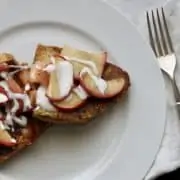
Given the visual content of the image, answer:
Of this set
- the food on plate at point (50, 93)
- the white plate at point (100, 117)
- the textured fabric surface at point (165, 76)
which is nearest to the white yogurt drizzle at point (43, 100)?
the food on plate at point (50, 93)

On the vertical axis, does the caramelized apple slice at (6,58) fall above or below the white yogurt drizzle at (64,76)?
above

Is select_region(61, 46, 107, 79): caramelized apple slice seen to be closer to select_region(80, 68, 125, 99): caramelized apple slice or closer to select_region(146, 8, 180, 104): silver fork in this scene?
select_region(80, 68, 125, 99): caramelized apple slice

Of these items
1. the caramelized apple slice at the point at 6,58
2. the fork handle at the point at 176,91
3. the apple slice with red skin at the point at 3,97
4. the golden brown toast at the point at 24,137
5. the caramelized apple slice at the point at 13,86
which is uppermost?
the caramelized apple slice at the point at 6,58

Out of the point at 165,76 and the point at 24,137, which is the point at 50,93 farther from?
the point at 165,76

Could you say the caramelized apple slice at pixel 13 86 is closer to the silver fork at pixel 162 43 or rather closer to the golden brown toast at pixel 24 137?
the golden brown toast at pixel 24 137

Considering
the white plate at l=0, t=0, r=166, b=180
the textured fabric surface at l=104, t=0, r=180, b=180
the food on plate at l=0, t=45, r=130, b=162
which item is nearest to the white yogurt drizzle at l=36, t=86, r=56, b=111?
the food on plate at l=0, t=45, r=130, b=162

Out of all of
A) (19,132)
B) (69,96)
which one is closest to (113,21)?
(69,96)

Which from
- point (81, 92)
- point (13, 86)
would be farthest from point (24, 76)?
point (81, 92)

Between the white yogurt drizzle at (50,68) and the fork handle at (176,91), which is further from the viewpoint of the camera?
the fork handle at (176,91)
